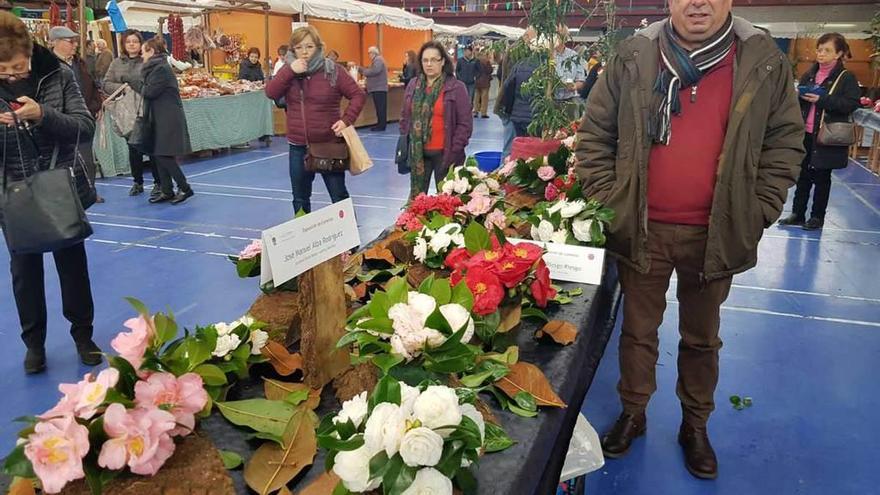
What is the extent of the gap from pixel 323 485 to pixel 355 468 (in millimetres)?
150

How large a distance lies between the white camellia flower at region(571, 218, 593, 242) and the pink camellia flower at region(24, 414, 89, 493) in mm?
1508

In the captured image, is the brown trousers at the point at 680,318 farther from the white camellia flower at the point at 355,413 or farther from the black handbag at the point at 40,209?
the black handbag at the point at 40,209

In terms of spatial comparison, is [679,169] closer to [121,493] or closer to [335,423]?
[335,423]

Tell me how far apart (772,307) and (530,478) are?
3281 millimetres

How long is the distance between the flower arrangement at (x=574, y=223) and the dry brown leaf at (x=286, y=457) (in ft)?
3.81

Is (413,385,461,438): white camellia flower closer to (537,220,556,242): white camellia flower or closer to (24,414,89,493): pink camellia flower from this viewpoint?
(24,414,89,493): pink camellia flower

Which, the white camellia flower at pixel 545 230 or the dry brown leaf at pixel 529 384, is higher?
the white camellia flower at pixel 545 230

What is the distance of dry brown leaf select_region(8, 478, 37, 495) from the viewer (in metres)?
0.87

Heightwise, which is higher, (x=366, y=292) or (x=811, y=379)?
(x=366, y=292)

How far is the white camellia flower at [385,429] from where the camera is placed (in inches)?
33.1

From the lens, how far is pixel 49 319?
3.53 metres

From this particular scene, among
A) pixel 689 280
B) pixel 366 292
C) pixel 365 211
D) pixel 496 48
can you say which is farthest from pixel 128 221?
pixel 689 280

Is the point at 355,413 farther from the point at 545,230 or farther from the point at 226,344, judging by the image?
the point at 545,230

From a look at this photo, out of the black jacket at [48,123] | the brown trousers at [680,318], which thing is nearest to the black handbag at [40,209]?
the black jacket at [48,123]
